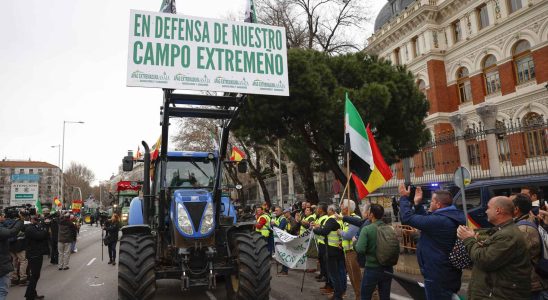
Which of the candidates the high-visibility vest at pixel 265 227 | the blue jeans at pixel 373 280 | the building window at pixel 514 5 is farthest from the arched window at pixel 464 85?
the blue jeans at pixel 373 280

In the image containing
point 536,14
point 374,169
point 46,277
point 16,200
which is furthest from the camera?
point 16,200

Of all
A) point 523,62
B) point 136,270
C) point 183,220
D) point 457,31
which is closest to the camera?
point 136,270

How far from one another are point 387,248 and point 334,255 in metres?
2.05

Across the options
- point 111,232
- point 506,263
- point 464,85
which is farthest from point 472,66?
point 506,263

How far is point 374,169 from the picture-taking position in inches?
276

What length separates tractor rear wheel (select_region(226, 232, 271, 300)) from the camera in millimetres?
5879

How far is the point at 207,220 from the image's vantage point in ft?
20.3

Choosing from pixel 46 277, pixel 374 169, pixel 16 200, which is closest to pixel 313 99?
pixel 374 169

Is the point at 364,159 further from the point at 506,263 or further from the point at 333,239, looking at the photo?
the point at 506,263

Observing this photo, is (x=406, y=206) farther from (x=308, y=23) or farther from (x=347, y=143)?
(x=308, y=23)

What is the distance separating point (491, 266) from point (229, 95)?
17.4ft

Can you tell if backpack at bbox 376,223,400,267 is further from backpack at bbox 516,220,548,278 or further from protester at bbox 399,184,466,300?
backpack at bbox 516,220,548,278

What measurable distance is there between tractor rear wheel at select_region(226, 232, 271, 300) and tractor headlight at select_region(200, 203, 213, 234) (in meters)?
0.49

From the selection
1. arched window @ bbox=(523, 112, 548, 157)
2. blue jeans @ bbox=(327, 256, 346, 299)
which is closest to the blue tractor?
blue jeans @ bbox=(327, 256, 346, 299)
